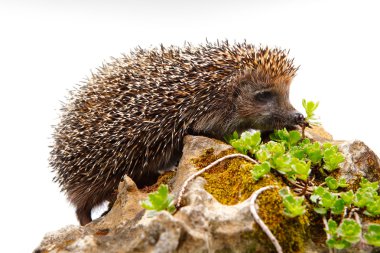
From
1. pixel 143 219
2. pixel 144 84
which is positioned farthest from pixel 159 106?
pixel 143 219

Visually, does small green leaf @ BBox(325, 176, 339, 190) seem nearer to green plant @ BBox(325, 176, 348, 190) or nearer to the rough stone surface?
green plant @ BBox(325, 176, 348, 190)

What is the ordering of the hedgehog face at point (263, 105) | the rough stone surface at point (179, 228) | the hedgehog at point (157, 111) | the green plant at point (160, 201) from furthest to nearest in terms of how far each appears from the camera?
the hedgehog face at point (263, 105), the hedgehog at point (157, 111), the green plant at point (160, 201), the rough stone surface at point (179, 228)

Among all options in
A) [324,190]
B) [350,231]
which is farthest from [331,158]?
[350,231]

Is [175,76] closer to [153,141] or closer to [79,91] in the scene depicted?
[153,141]

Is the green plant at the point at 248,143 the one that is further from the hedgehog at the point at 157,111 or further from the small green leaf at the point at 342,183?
the hedgehog at the point at 157,111

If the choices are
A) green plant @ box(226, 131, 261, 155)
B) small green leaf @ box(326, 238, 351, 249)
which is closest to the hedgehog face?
green plant @ box(226, 131, 261, 155)

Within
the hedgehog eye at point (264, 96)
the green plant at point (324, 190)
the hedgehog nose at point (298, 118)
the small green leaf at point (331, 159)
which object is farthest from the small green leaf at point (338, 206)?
the hedgehog eye at point (264, 96)

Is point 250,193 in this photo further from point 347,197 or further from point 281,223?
point 347,197

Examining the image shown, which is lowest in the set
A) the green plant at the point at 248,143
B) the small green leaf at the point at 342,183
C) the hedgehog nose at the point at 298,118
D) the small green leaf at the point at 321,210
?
the hedgehog nose at the point at 298,118
